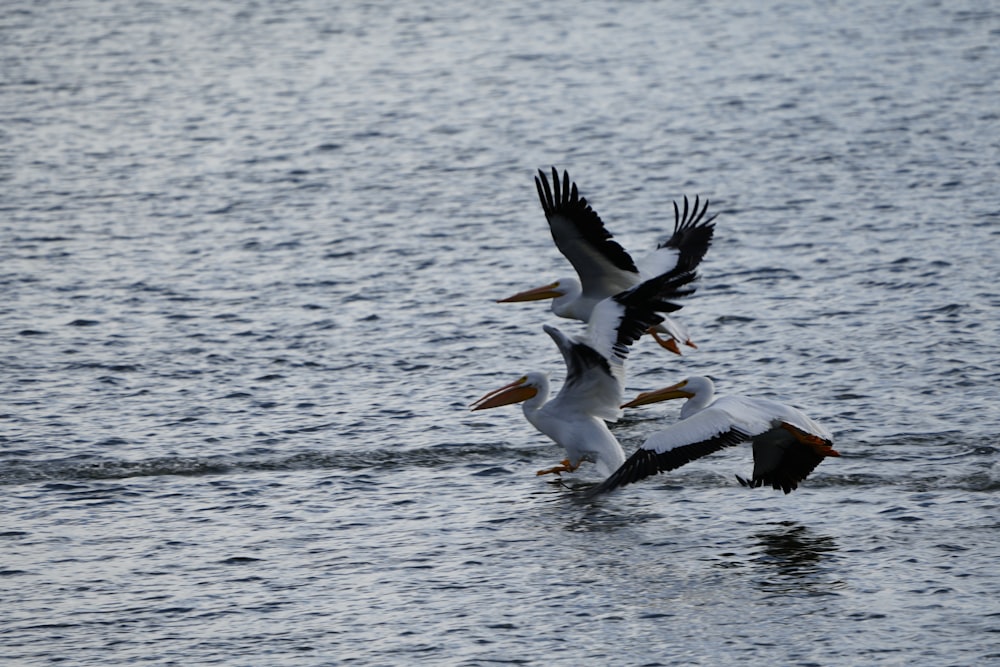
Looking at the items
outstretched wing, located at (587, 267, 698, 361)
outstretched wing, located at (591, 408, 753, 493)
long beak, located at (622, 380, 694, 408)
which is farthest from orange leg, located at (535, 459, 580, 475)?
outstretched wing, located at (591, 408, 753, 493)

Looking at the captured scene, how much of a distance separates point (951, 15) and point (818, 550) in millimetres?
16895

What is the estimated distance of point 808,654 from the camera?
677cm

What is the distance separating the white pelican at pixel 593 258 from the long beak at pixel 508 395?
114 cm

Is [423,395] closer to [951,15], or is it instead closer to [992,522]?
[992,522]

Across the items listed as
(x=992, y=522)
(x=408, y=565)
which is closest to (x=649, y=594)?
(x=408, y=565)

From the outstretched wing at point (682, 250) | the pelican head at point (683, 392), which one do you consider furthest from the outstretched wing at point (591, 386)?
the outstretched wing at point (682, 250)

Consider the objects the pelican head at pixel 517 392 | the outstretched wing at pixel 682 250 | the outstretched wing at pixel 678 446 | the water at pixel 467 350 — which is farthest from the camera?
the outstretched wing at pixel 682 250

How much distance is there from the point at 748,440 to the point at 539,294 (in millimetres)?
3218

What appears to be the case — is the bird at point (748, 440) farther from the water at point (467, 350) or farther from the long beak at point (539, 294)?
the long beak at point (539, 294)

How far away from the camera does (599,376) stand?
9062 mm

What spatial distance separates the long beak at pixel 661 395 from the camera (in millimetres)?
9391

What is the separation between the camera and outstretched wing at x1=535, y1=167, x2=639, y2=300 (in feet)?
32.9

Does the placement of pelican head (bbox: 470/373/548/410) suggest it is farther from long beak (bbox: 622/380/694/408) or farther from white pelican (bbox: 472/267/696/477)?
long beak (bbox: 622/380/694/408)

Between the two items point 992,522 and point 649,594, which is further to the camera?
point 992,522
